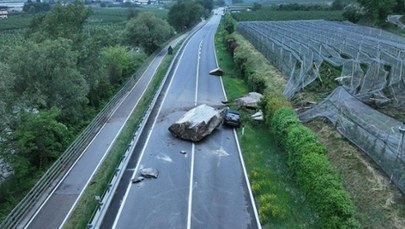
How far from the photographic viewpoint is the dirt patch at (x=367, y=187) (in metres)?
17.9

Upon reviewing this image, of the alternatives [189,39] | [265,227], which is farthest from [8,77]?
[189,39]

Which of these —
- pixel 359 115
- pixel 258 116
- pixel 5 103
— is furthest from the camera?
pixel 258 116

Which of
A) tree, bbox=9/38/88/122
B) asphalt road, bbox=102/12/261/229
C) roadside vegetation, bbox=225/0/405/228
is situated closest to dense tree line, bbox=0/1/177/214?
tree, bbox=9/38/88/122

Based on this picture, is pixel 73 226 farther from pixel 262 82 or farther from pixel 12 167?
pixel 262 82

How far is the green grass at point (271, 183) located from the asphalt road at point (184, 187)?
0.66 metres

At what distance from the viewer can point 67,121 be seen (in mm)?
37125

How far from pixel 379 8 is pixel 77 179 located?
80.0 m

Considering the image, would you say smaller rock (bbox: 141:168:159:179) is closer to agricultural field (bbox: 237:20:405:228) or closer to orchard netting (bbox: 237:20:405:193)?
agricultural field (bbox: 237:20:405:228)

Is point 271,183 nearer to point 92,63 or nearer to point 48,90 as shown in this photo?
point 48,90

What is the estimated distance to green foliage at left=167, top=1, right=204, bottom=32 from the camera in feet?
404

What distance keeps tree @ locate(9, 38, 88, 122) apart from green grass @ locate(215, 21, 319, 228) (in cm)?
1581

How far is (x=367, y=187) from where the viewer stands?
65.8ft

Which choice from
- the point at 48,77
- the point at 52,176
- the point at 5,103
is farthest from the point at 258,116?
the point at 5,103

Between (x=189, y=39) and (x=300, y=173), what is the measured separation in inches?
3176
